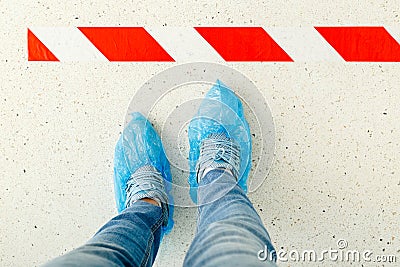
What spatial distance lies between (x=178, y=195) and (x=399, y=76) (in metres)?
0.61

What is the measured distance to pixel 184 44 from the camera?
3.46 ft

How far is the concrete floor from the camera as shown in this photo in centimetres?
104

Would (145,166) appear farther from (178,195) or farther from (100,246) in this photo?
(100,246)

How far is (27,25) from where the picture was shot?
1.06m

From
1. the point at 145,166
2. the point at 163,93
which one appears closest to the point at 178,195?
the point at 145,166

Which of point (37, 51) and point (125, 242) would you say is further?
Result: point (37, 51)

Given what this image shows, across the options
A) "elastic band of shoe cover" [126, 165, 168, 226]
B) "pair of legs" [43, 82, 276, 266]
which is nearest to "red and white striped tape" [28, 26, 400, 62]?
"pair of legs" [43, 82, 276, 266]

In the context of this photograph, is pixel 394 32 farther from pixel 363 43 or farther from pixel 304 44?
pixel 304 44

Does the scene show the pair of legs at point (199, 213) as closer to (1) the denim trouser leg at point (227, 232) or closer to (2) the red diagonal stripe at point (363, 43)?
(1) the denim trouser leg at point (227, 232)

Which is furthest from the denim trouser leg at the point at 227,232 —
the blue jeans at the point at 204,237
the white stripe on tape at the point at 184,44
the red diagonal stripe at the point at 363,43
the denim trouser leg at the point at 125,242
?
the red diagonal stripe at the point at 363,43

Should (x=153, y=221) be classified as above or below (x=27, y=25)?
below

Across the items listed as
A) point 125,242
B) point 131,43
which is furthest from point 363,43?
point 125,242

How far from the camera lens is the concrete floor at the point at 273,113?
3.42 feet

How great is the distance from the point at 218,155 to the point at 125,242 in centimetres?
36
